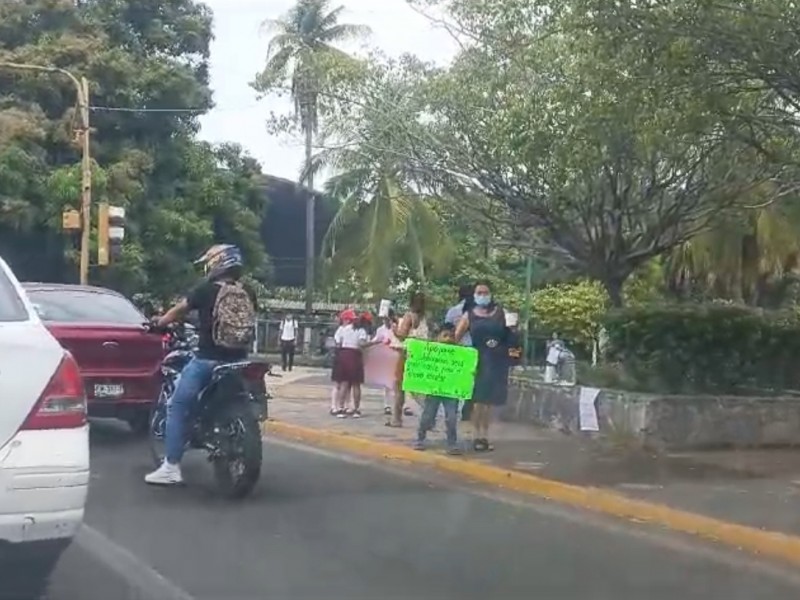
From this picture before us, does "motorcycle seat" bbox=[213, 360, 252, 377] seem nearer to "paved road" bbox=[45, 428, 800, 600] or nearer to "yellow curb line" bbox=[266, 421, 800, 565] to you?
"paved road" bbox=[45, 428, 800, 600]

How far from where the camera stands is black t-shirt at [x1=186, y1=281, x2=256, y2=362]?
10070mm

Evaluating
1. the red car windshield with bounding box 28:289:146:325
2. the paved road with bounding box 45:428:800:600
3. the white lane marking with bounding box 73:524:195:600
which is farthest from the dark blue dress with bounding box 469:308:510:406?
the white lane marking with bounding box 73:524:195:600

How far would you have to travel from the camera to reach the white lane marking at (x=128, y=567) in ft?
23.2

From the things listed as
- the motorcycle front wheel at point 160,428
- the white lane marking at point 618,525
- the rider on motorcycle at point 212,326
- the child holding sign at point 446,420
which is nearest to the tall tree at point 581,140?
the child holding sign at point 446,420

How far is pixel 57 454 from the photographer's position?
6098mm

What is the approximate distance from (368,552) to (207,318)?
2541 millimetres

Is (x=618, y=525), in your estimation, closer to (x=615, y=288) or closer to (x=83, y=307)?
(x=83, y=307)

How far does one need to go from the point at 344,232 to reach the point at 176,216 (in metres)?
7.87

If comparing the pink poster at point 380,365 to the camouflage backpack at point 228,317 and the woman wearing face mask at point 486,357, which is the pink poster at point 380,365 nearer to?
the woman wearing face mask at point 486,357

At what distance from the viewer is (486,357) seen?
514 inches

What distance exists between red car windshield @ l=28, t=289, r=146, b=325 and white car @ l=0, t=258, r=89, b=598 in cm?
756

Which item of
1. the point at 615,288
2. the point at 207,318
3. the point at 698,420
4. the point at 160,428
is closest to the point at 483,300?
the point at 698,420

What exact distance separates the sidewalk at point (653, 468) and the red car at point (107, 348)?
8.63ft

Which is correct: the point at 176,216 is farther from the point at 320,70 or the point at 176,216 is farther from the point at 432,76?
the point at 432,76
